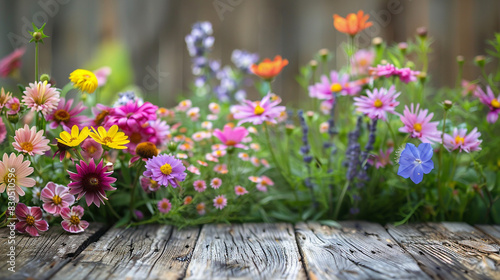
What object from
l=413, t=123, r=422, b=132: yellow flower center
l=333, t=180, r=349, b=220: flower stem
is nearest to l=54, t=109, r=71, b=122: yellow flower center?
l=333, t=180, r=349, b=220: flower stem

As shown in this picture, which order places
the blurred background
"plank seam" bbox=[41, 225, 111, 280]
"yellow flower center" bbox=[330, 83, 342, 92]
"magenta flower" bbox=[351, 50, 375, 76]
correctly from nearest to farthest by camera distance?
1. "plank seam" bbox=[41, 225, 111, 280]
2. "yellow flower center" bbox=[330, 83, 342, 92]
3. "magenta flower" bbox=[351, 50, 375, 76]
4. the blurred background

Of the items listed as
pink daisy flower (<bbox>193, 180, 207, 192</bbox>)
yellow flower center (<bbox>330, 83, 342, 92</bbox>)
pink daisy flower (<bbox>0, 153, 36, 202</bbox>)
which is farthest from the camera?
yellow flower center (<bbox>330, 83, 342, 92</bbox>)

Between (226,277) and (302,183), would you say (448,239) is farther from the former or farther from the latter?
(226,277)

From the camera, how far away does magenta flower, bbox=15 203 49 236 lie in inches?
40.9

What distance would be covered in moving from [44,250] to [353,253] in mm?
668

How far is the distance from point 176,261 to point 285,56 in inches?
94.0

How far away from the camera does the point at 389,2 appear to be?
2.83 metres

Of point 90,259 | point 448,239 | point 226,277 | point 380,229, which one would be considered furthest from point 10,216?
point 448,239

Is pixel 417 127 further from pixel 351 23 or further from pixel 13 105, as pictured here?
pixel 13 105

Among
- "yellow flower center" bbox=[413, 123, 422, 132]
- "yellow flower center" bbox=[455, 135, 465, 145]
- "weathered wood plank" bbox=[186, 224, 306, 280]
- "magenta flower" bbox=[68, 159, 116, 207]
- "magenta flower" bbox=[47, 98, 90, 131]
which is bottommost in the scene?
"weathered wood plank" bbox=[186, 224, 306, 280]

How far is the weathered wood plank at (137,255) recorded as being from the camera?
0.83m

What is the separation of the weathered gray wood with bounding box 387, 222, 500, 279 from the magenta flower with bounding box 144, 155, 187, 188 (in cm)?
55

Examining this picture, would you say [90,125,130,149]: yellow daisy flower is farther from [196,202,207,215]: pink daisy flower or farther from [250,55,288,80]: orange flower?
[250,55,288,80]: orange flower

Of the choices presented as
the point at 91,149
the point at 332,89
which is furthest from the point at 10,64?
the point at 332,89
